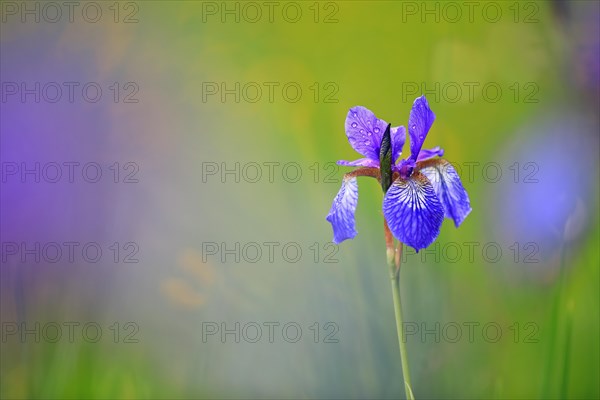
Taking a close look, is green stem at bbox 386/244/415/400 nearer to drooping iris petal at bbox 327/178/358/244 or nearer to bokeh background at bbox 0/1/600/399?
drooping iris petal at bbox 327/178/358/244

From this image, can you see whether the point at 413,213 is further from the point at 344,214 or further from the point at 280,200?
the point at 280,200

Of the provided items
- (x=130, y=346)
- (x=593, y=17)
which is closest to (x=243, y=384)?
(x=130, y=346)

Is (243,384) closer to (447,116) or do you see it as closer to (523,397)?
(523,397)

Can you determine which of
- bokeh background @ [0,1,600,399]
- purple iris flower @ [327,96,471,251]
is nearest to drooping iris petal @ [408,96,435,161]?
purple iris flower @ [327,96,471,251]

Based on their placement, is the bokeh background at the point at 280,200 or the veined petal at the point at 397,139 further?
the bokeh background at the point at 280,200

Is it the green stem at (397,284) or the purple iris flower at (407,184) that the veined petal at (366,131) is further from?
the green stem at (397,284)

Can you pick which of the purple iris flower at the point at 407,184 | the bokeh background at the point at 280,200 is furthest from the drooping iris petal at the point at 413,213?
the bokeh background at the point at 280,200
